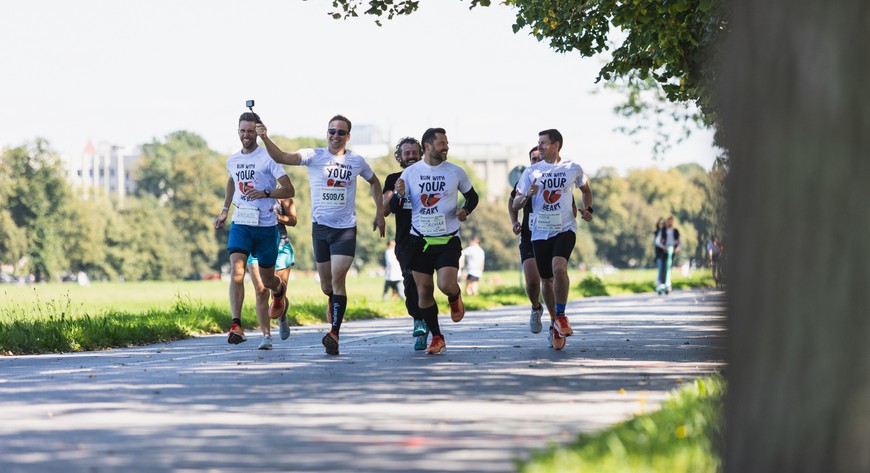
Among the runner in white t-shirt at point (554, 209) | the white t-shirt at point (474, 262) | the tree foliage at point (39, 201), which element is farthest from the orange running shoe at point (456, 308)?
the tree foliage at point (39, 201)

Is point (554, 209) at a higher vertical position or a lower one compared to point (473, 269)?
higher

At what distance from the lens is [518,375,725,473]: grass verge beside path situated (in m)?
5.28

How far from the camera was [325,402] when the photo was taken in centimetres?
845

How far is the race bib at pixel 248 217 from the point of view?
47.1ft

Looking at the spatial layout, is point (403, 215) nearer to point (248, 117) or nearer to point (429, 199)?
point (429, 199)

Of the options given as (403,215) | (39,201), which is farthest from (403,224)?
(39,201)

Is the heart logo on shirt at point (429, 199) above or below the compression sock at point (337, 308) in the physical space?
above

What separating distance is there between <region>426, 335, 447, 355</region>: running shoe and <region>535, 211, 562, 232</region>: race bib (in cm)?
155

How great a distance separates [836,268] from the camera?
174 inches

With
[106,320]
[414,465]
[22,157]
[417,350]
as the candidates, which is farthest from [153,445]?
[22,157]

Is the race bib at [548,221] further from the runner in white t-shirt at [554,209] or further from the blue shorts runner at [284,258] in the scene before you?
the blue shorts runner at [284,258]

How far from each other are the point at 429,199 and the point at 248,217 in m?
2.27

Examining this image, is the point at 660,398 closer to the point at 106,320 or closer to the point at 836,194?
the point at 836,194

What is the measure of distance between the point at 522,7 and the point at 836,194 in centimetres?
1412
